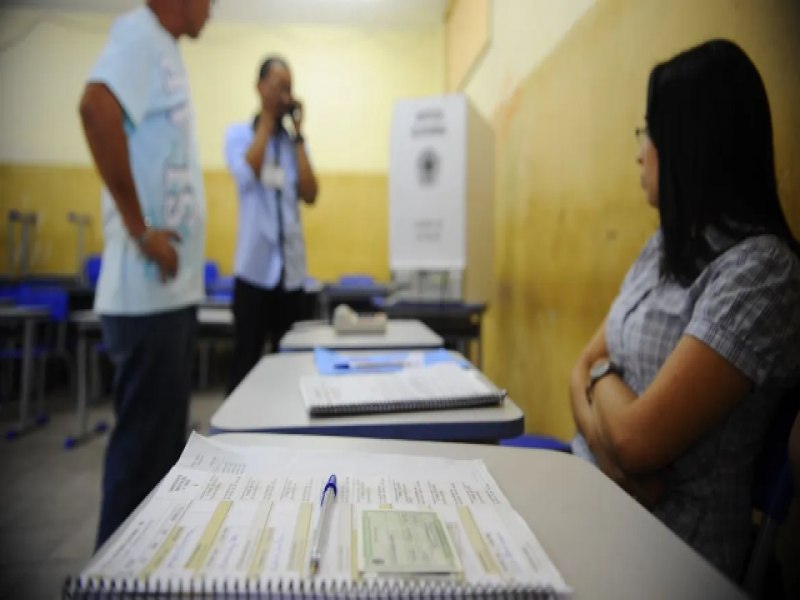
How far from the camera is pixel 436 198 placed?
99.0 inches

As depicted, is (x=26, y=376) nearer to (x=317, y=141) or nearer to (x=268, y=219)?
(x=268, y=219)

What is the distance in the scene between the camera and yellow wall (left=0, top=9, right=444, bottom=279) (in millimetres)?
3377

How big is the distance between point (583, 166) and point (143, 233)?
140 cm

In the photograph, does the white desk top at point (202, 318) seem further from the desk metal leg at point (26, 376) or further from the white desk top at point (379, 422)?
the white desk top at point (379, 422)

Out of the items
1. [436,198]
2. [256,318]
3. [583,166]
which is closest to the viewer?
[583,166]

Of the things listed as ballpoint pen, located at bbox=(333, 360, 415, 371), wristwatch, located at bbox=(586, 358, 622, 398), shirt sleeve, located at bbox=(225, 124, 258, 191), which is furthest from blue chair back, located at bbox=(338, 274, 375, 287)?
wristwatch, located at bbox=(586, 358, 622, 398)

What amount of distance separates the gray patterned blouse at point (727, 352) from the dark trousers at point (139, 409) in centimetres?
112

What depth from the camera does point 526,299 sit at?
8.09ft

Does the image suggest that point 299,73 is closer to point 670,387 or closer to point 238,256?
point 238,256

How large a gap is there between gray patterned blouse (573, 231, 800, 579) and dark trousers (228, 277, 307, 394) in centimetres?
144

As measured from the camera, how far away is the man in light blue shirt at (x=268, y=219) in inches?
81.7

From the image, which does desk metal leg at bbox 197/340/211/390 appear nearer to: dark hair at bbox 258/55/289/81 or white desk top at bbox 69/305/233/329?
white desk top at bbox 69/305/233/329

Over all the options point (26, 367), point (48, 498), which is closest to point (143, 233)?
point (48, 498)

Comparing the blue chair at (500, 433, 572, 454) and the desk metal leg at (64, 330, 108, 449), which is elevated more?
the blue chair at (500, 433, 572, 454)
